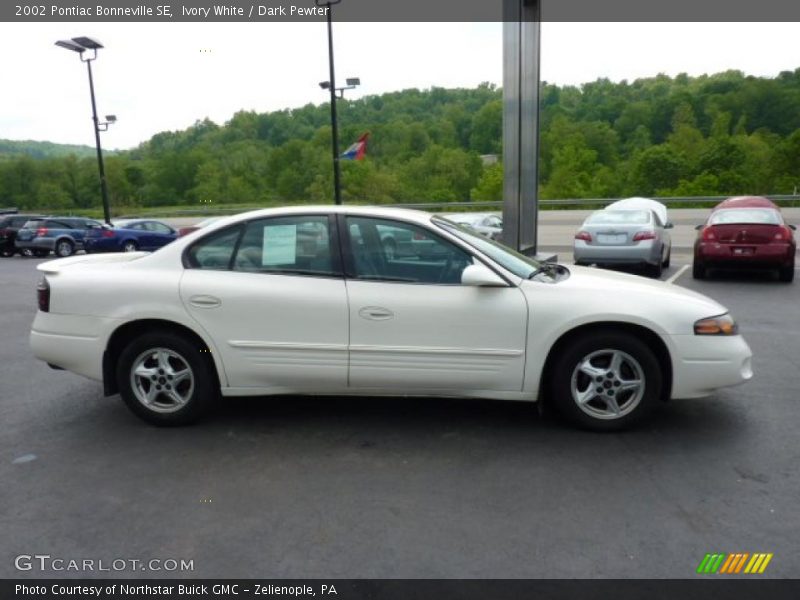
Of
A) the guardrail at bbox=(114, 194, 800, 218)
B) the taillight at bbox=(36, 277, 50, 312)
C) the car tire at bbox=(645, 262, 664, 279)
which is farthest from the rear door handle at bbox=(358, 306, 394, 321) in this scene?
the guardrail at bbox=(114, 194, 800, 218)

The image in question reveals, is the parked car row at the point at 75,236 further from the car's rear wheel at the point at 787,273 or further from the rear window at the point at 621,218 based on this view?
the car's rear wheel at the point at 787,273

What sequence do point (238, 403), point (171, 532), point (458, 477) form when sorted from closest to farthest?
point (171, 532)
point (458, 477)
point (238, 403)

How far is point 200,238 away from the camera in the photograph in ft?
15.2

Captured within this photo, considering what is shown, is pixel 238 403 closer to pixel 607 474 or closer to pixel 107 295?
pixel 107 295

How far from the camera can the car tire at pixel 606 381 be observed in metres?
4.26

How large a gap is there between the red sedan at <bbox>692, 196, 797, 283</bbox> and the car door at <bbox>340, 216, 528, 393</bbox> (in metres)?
8.93

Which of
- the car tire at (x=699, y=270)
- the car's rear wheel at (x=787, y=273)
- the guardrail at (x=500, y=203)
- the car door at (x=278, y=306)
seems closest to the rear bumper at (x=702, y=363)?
the car door at (x=278, y=306)

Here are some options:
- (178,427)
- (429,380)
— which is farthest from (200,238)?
(429,380)

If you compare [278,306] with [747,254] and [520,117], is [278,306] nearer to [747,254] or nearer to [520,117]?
[520,117]

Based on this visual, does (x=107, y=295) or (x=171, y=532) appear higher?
(x=107, y=295)

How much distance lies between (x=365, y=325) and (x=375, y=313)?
0.33ft

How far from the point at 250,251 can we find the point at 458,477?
79.6 inches

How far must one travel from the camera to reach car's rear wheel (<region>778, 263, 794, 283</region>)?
37.6 ft
